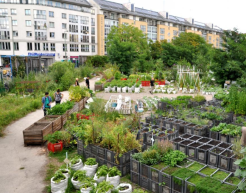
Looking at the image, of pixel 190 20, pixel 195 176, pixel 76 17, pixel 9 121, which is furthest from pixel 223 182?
pixel 190 20

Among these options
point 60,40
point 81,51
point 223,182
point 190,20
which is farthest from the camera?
point 190,20

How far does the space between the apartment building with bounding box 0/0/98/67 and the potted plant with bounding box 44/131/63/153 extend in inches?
1540

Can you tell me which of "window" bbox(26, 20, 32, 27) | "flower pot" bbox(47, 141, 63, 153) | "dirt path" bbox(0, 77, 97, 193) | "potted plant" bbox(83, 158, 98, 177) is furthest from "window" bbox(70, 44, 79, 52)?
"potted plant" bbox(83, 158, 98, 177)

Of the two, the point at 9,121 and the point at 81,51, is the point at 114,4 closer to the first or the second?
the point at 81,51

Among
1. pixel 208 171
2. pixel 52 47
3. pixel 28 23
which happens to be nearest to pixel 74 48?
pixel 52 47

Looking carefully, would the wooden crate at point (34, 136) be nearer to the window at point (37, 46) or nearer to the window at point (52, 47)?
the window at point (37, 46)

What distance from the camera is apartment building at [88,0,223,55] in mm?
62219

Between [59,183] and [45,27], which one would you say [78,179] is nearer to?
[59,183]

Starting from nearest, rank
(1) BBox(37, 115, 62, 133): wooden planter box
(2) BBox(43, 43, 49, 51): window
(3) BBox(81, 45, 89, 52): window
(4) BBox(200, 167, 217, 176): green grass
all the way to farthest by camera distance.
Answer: (4) BBox(200, 167, 217, 176): green grass → (1) BBox(37, 115, 62, 133): wooden planter box → (2) BBox(43, 43, 49, 51): window → (3) BBox(81, 45, 89, 52): window

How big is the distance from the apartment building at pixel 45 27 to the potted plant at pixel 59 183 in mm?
42181

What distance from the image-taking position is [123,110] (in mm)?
13945

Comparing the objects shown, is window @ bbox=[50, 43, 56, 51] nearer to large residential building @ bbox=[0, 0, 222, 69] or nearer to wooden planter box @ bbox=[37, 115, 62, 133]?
large residential building @ bbox=[0, 0, 222, 69]

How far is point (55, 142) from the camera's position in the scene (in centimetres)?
924

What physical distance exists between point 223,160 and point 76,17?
182 ft
